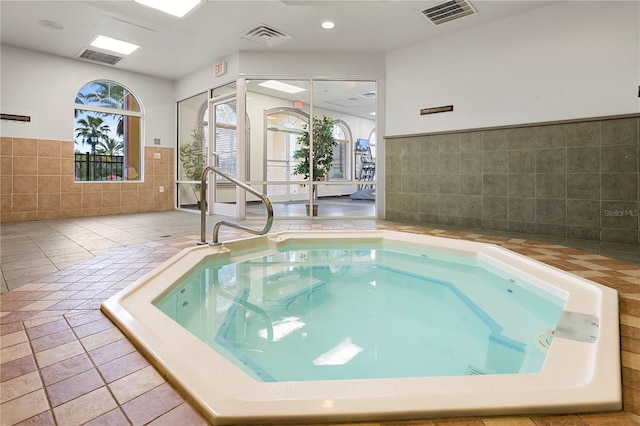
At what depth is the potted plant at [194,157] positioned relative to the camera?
276 inches

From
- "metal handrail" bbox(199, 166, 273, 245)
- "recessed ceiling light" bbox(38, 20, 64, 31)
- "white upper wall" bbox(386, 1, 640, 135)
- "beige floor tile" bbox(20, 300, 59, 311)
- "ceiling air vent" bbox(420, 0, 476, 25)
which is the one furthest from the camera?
"recessed ceiling light" bbox(38, 20, 64, 31)

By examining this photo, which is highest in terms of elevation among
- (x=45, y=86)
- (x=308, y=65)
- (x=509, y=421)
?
(x=308, y=65)

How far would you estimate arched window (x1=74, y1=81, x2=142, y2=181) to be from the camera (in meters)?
6.16

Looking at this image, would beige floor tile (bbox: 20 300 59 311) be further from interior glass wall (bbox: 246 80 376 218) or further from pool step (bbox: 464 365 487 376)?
interior glass wall (bbox: 246 80 376 218)

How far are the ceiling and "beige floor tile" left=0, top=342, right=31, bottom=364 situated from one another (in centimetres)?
399

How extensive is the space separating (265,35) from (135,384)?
489 cm

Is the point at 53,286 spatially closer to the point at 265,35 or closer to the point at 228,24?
the point at 228,24

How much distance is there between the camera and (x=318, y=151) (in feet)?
19.7

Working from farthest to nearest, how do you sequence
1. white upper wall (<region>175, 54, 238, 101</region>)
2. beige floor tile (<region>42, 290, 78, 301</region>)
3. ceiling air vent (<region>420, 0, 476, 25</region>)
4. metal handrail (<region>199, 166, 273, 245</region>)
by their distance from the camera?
1. white upper wall (<region>175, 54, 238, 101</region>)
2. ceiling air vent (<region>420, 0, 476, 25</region>)
3. metal handrail (<region>199, 166, 273, 245</region>)
4. beige floor tile (<region>42, 290, 78, 301</region>)

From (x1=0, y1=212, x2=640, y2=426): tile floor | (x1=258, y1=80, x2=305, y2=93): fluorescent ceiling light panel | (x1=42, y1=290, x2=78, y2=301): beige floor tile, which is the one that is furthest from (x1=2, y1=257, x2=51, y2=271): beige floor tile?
(x1=258, y1=80, x2=305, y2=93): fluorescent ceiling light panel

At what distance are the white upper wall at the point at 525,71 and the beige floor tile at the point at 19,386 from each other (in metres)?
4.97

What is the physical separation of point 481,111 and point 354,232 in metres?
2.46

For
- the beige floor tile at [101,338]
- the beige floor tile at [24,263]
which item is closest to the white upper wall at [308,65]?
the beige floor tile at [24,263]

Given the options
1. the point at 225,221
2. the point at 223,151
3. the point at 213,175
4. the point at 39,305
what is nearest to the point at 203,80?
the point at 223,151
